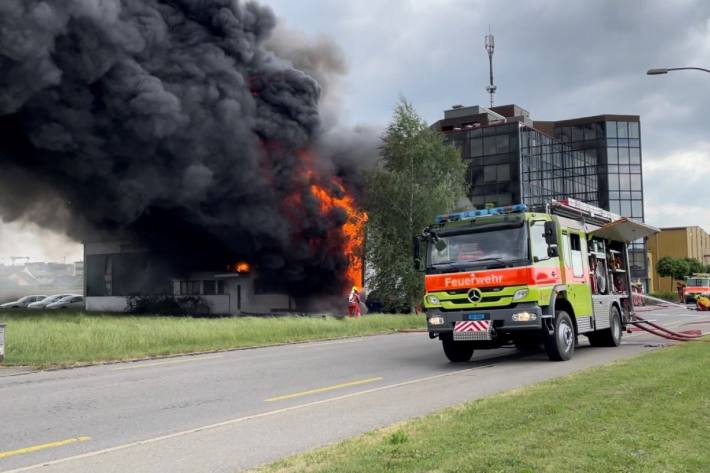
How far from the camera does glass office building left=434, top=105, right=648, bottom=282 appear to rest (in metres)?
61.2

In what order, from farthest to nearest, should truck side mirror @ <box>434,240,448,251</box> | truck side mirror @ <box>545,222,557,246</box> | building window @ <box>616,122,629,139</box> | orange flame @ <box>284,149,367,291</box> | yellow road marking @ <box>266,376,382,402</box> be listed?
building window @ <box>616,122,629,139</box> < orange flame @ <box>284,149,367,291</box> < truck side mirror @ <box>434,240,448,251</box> < truck side mirror @ <box>545,222,557,246</box> < yellow road marking @ <box>266,376,382,402</box>

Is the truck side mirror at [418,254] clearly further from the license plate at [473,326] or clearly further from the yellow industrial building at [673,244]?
the yellow industrial building at [673,244]

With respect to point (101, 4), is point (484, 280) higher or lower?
lower

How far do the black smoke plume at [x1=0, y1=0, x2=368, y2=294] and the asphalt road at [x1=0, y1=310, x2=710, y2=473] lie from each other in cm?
2048

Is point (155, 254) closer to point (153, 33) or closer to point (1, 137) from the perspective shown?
point (1, 137)

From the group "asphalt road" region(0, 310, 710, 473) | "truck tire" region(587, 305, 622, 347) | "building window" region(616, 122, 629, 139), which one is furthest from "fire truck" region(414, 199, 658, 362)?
"building window" region(616, 122, 629, 139)

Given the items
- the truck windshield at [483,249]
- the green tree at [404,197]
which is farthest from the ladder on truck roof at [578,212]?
the green tree at [404,197]

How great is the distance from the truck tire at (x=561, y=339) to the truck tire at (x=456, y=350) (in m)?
1.42

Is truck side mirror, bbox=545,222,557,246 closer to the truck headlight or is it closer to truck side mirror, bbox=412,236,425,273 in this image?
the truck headlight

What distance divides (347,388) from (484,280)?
130 inches

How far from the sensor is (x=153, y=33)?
3297cm

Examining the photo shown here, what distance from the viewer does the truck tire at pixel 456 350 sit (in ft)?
40.6

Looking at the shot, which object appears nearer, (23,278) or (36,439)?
(36,439)

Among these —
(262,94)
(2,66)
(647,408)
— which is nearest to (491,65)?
(262,94)
